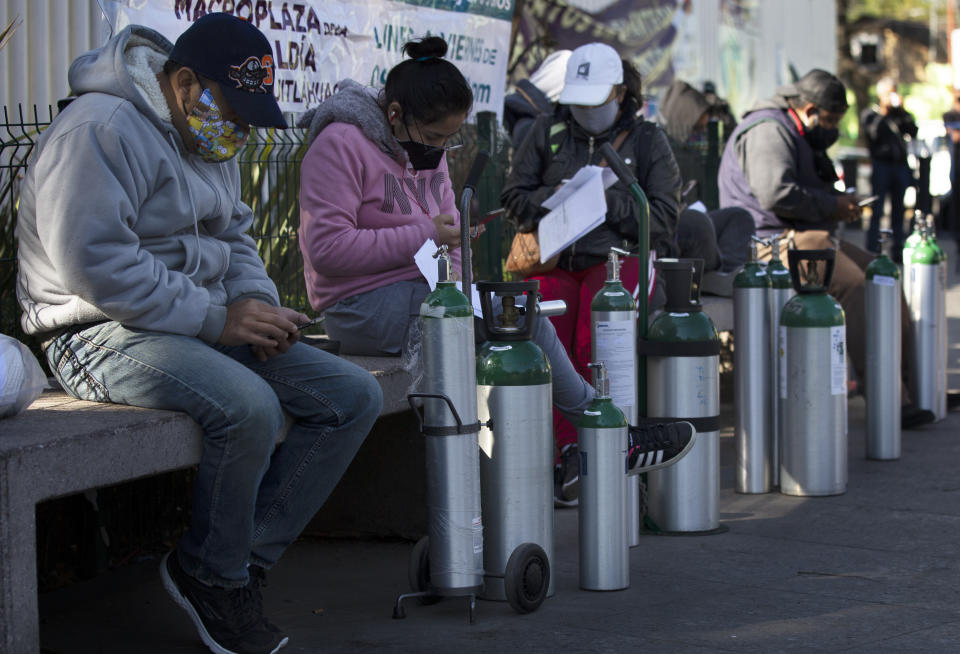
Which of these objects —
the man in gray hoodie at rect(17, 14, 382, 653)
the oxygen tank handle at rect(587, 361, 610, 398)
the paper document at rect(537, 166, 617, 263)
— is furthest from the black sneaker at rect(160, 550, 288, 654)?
the paper document at rect(537, 166, 617, 263)

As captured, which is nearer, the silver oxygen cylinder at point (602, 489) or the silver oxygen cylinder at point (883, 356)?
the silver oxygen cylinder at point (602, 489)

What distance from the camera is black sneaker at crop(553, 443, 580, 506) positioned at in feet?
16.0

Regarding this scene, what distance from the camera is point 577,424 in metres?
4.14

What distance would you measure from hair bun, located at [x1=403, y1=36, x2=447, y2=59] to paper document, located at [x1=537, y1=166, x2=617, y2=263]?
1021 millimetres

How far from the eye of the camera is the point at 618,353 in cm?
460

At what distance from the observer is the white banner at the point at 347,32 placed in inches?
223

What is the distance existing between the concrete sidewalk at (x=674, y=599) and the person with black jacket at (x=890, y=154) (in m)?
11.9

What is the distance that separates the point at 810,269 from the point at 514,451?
207 centimetres

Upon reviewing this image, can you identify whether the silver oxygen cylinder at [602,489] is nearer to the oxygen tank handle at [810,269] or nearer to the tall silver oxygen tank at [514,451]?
the tall silver oxygen tank at [514,451]

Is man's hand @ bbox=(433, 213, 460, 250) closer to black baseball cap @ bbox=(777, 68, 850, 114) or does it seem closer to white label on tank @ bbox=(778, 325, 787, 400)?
white label on tank @ bbox=(778, 325, 787, 400)

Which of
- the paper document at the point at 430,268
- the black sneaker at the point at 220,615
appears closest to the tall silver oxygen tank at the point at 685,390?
the paper document at the point at 430,268

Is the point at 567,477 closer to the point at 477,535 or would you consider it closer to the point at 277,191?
the point at 477,535

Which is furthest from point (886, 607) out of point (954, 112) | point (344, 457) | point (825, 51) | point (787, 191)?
point (954, 112)

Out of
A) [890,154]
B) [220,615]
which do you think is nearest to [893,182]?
[890,154]
